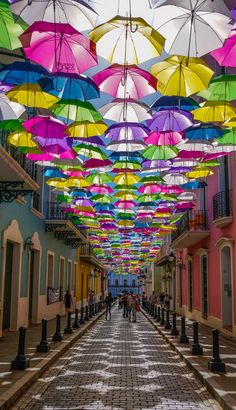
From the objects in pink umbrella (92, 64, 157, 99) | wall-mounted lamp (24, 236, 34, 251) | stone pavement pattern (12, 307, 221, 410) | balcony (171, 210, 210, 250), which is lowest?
stone pavement pattern (12, 307, 221, 410)

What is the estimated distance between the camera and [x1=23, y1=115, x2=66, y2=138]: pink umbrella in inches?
390

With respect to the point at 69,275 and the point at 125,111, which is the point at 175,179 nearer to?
the point at 125,111

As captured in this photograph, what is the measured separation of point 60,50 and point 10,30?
780 millimetres

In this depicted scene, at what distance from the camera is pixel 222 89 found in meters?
8.46

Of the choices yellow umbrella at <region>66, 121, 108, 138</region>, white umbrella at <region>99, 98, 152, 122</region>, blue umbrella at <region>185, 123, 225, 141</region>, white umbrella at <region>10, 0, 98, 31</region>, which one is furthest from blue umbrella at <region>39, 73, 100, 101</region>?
blue umbrella at <region>185, 123, 225, 141</region>

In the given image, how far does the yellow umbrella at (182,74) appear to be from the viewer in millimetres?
7762

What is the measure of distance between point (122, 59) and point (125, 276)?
114816 mm

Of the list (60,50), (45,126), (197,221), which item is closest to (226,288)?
(197,221)

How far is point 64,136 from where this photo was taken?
10258 mm

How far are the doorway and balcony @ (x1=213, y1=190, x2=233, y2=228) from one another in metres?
1.45

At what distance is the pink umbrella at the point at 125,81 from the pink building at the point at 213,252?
900cm

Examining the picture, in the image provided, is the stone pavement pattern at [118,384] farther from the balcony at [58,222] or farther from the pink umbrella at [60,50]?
the balcony at [58,222]

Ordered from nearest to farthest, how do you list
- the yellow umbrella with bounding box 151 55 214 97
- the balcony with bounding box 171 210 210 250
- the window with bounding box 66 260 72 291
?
the yellow umbrella with bounding box 151 55 214 97, the balcony with bounding box 171 210 210 250, the window with bounding box 66 260 72 291

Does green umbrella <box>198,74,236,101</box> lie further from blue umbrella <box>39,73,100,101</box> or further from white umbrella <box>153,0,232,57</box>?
blue umbrella <box>39,73,100,101</box>
